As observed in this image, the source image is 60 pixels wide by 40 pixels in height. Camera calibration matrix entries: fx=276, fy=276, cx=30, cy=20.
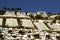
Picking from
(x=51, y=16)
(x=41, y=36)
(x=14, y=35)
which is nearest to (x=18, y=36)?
(x=14, y=35)

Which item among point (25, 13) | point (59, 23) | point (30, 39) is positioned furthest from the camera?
point (25, 13)

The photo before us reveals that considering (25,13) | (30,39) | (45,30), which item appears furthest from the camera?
(25,13)

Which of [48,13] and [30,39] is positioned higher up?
[48,13]

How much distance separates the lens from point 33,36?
37.6ft

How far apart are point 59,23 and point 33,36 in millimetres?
2814

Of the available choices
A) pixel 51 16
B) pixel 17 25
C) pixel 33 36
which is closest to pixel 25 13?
pixel 51 16

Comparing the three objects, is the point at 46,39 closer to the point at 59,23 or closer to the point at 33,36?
the point at 33,36

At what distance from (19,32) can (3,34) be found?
729mm

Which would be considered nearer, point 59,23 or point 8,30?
point 8,30

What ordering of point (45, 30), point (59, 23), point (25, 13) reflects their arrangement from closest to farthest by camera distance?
point (45, 30)
point (59, 23)
point (25, 13)

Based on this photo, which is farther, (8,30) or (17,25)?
(17,25)

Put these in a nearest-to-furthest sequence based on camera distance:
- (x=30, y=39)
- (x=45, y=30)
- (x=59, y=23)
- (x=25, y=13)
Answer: (x=30, y=39) → (x=45, y=30) → (x=59, y=23) → (x=25, y=13)

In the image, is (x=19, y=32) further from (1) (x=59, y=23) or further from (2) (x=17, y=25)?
(1) (x=59, y=23)

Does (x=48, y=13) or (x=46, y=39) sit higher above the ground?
(x=48, y=13)
